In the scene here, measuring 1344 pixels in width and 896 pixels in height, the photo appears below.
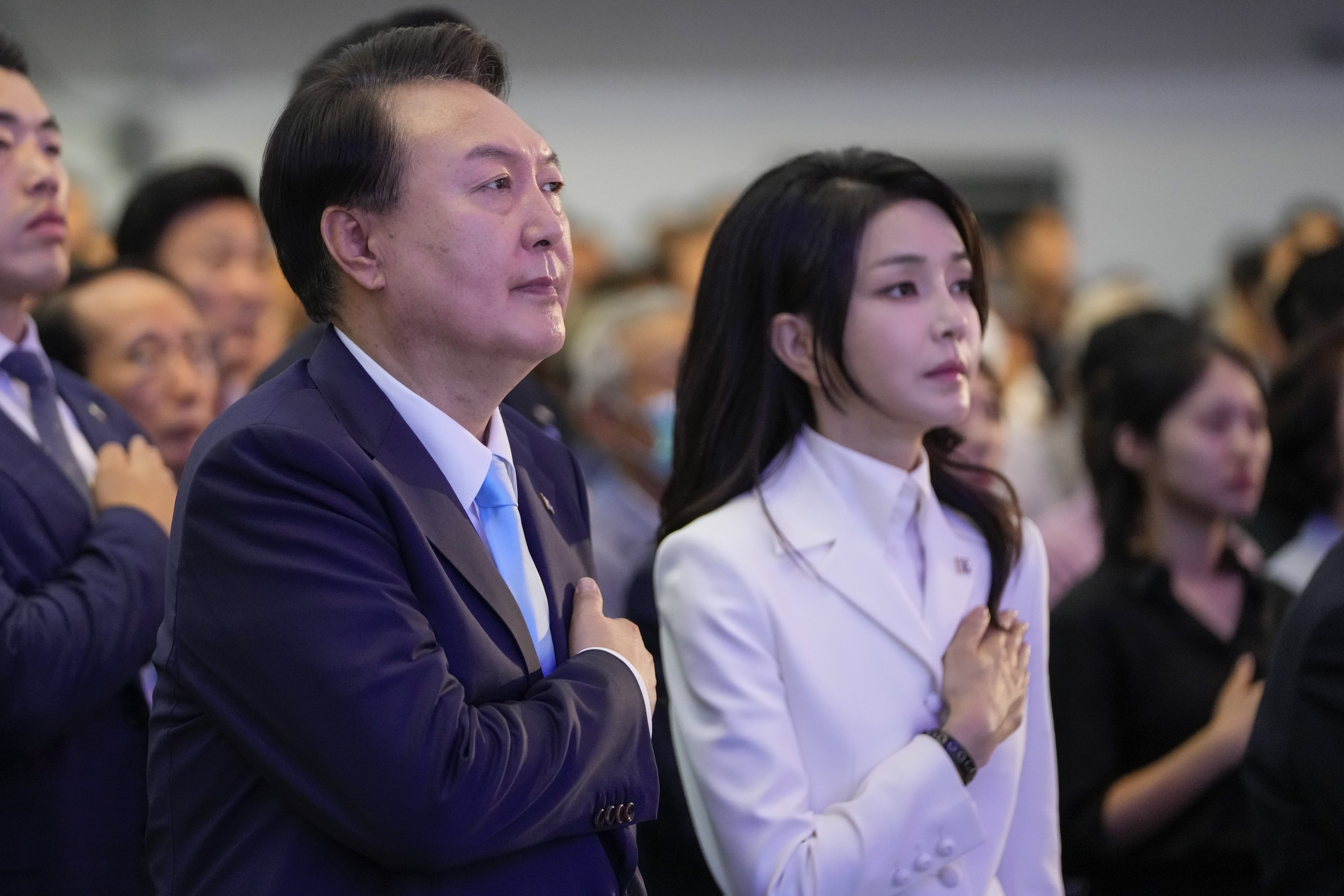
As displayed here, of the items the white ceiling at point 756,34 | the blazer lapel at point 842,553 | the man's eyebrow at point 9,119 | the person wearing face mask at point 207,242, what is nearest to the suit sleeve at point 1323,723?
the blazer lapel at point 842,553

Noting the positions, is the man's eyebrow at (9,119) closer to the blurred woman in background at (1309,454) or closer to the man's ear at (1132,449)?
the man's ear at (1132,449)

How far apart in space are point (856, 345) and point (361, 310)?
2.33 feet

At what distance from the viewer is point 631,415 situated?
3545 millimetres

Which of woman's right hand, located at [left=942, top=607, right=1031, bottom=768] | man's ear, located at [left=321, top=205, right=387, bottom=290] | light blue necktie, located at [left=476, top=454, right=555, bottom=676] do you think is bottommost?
woman's right hand, located at [left=942, top=607, right=1031, bottom=768]

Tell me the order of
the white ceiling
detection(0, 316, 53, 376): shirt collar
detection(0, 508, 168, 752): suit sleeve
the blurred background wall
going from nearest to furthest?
detection(0, 508, 168, 752): suit sleeve
detection(0, 316, 53, 376): shirt collar
the white ceiling
the blurred background wall

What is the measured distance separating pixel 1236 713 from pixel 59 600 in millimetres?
1903

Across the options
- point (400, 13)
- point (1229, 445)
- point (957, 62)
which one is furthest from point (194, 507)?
point (957, 62)

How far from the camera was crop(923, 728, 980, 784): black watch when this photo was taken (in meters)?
1.84

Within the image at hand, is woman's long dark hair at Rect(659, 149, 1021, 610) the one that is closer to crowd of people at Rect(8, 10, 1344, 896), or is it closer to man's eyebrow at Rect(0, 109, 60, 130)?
crowd of people at Rect(8, 10, 1344, 896)

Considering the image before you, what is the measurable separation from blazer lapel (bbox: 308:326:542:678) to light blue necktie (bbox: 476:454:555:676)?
5cm

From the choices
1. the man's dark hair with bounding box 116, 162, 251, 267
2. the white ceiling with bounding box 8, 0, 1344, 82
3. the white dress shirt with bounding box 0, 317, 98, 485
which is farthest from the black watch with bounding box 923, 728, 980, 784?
the white ceiling with bounding box 8, 0, 1344, 82

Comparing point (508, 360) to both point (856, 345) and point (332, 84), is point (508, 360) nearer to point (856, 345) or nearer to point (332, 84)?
point (332, 84)

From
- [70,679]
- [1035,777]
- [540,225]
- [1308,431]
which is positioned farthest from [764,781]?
[1308,431]

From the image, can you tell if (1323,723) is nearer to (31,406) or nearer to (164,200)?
(31,406)
